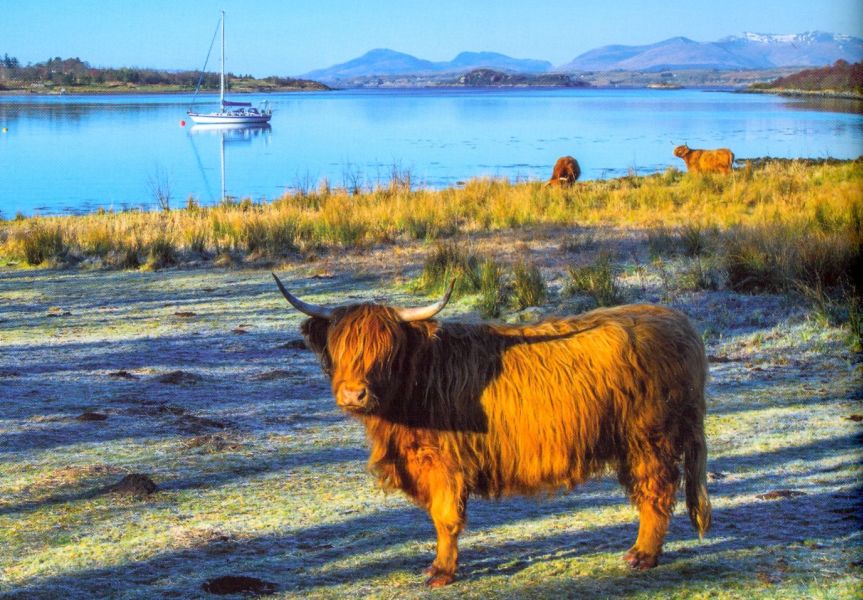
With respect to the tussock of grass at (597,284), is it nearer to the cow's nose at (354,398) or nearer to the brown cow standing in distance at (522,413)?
the brown cow standing in distance at (522,413)

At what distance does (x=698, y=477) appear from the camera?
396cm

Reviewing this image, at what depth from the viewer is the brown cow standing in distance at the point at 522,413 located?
3789 mm

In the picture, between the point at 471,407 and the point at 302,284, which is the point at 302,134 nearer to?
the point at 302,284

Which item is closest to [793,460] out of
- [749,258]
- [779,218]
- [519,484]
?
[519,484]

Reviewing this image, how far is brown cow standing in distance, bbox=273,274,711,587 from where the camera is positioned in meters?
3.79

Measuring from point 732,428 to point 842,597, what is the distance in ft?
7.97

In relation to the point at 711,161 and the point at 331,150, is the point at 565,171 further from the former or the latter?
the point at 331,150

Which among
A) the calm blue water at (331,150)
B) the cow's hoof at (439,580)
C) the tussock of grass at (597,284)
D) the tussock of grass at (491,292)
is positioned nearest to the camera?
the cow's hoof at (439,580)

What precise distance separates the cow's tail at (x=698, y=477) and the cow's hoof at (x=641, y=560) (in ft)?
0.87

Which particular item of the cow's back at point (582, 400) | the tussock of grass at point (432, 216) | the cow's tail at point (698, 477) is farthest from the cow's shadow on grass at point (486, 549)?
the tussock of grass at point (432, 216)

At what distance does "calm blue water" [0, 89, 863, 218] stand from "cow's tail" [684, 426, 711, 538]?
17703mm

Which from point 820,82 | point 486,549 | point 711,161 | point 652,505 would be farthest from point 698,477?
point 820,82

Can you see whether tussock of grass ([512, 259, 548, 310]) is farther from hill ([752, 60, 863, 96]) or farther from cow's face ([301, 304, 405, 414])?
hill ([752, 60, 863, 96])

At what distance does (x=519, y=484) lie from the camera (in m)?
3.91
